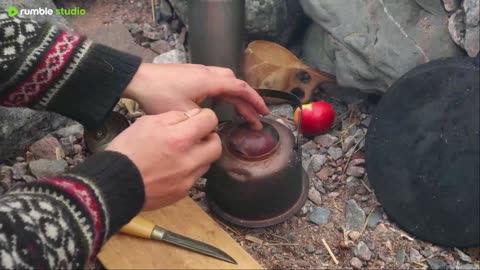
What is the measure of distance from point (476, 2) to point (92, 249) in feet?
5.20

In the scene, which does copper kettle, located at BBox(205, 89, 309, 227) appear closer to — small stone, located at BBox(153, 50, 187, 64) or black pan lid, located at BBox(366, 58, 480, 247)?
black pan lid, located at BBox(366, 58, 480, 247)

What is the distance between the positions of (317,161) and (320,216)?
285mm

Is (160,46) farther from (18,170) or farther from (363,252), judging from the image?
(363,252)

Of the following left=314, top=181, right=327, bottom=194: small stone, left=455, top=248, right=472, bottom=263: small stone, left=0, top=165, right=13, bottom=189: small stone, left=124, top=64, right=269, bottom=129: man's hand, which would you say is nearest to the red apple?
left=314, top=181, right=327, bottom=194: small stone

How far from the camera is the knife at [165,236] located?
180 cm

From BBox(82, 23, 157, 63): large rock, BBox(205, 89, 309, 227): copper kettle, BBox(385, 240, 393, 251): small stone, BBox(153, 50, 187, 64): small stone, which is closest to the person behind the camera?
BBox(205, 89, 309, 227): copper kettle

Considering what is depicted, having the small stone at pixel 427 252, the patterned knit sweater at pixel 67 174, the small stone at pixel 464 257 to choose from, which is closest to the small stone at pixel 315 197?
the small stone at pixel 427 252

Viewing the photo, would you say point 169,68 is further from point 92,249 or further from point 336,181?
→ point 336,181

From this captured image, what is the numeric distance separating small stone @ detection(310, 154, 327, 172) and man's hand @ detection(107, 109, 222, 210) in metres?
0.87

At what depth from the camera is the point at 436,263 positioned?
1.92 meters

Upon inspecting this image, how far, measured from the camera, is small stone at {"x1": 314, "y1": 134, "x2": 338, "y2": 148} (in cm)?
239

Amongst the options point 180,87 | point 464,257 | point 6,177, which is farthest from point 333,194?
point 6,177

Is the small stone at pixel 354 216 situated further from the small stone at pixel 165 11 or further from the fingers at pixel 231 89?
the small stone at pixel 165 11

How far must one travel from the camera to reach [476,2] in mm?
2004
